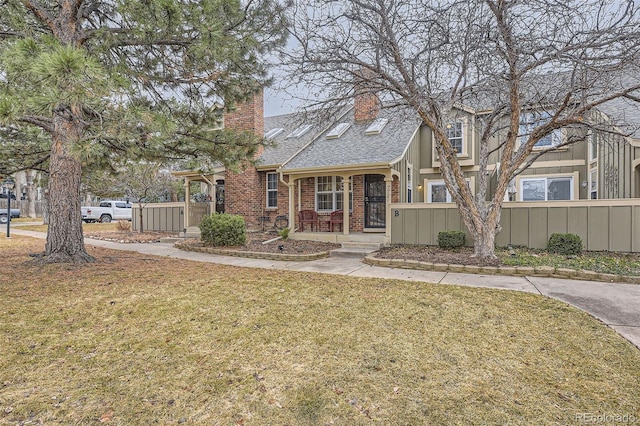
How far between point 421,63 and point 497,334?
6231 mm

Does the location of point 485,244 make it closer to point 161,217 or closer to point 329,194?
point 329,194

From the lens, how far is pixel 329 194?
12.3 metres

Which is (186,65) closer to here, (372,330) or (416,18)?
(416,18)

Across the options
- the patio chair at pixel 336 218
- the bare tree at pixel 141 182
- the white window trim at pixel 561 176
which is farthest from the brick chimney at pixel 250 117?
the white window trim at pixel 561 176

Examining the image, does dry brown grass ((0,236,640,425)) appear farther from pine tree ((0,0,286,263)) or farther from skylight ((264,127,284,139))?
skylight ((264,127,284,139))

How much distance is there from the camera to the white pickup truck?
2370 centimetres

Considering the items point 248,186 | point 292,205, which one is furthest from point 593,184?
point 248,186

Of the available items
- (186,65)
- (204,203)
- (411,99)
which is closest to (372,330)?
(411,99)

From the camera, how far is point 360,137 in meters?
12.2

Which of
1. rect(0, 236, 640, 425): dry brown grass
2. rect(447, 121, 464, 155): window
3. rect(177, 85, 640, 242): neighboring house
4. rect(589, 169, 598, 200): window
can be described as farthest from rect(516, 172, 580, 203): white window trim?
rect(0, 236, 640, 425): dry brown grass

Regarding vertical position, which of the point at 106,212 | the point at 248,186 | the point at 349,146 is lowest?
the point at 106,212

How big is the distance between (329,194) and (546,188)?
7.63 m

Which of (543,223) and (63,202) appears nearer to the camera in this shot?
(63,202)

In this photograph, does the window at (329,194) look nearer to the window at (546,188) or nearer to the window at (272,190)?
the window at (272,190)
